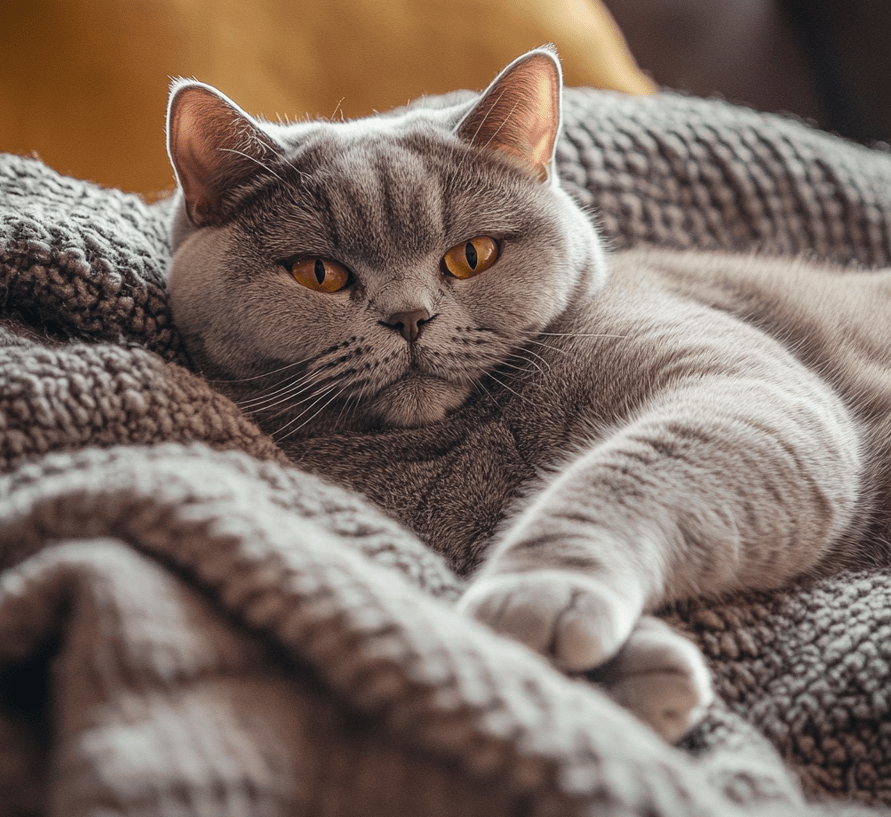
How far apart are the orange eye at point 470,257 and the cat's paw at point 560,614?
1.60ft

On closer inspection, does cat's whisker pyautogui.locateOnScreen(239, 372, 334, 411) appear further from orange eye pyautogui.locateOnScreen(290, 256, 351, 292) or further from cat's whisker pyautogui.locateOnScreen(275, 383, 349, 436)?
orange eye pyautogui.locateOnScreen(290, 256, 351, 292)

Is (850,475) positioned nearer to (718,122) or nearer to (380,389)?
(380,389)

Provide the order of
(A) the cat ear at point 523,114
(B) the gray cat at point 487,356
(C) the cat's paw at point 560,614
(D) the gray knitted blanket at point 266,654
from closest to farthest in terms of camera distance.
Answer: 1. (D) the gray knitted blanket at point 266,654
2. (C) the cat's paw at point 560,614
3. (B) the gray cat at point 487,356
4. (A) the cat ear at point 523,114

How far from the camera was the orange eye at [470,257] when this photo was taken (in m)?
0.99

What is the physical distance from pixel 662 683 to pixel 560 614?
10 cm

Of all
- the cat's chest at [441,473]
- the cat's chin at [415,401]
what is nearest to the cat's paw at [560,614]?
the cat's chest at [441,473]

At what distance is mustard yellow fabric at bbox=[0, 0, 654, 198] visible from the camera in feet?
3.94

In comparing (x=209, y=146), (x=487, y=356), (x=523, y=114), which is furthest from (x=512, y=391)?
(x=209, y=146)

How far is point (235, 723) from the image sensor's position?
43 cm

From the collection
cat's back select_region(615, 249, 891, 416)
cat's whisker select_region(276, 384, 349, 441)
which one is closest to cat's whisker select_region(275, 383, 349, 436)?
cat's whisker select_region(276, 384, 349, 441)

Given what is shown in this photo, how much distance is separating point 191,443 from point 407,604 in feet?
1.27

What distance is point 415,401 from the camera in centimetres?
94

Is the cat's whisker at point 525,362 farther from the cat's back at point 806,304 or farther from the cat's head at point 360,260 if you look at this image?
the cat's back at point 806,304

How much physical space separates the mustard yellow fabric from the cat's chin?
699 millimetres
